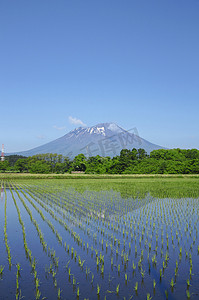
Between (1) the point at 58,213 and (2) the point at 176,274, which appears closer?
(2) the point at 176,274

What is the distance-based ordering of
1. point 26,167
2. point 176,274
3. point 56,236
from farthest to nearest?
1. point 26,167
2. point 56,236
3. point 176,274

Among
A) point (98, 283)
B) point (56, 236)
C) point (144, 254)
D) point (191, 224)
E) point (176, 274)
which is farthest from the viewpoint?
point (191, 224)

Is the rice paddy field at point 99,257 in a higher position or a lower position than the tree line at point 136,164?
lower

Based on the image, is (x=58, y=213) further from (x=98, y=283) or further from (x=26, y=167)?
(x=26, y=167)

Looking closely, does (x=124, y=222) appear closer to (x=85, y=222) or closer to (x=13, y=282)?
(x=85, y=222)

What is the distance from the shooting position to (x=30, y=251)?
5.04 m

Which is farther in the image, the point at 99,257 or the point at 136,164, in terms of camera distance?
the point at 136,164

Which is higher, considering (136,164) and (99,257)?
(136,164)

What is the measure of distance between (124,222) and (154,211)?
2311mm

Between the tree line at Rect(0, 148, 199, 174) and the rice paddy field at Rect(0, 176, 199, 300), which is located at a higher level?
the tree line at Rect(0, 148, 199, 174)

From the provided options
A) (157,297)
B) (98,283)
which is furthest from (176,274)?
(98,283)

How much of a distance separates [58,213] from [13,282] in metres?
5.28

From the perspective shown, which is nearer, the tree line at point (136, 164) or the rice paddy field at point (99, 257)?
the rice paddy field at point (99, 257)

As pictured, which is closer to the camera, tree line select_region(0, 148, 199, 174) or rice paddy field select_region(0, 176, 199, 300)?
rice paddy field select_region(0, 176, 199, 300)
